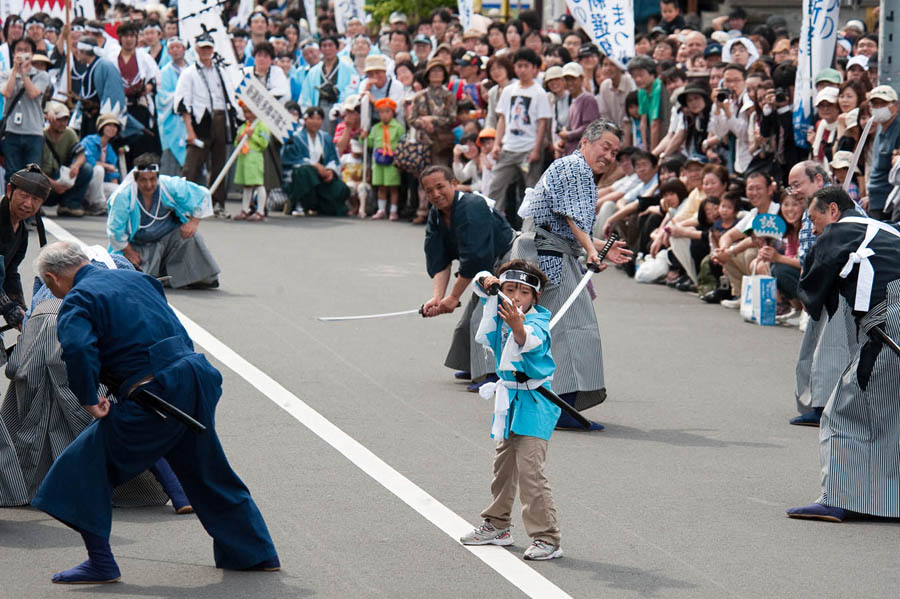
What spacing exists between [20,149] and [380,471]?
11572 mm

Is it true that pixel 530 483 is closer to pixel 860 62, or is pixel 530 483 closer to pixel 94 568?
pixel 94 568

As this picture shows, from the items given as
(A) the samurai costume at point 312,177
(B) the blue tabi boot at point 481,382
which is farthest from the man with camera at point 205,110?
(B) the blue tabi boot at point 481,382

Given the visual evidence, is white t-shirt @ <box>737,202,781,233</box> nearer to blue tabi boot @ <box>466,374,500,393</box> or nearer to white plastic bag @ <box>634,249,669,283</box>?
white plastic bag @ <box>634,249,669,283</box>

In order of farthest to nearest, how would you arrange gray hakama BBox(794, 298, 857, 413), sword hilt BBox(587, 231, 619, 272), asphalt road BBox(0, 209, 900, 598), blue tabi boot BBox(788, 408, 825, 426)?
blue tabi boot BBox(788, 408, 825, 426)
gray hakama BBox(794, 298, 857, 413)
sword hilt BBox(587, 231, 619, 272)
asphalt road BBox(0, 209, 900, 598)

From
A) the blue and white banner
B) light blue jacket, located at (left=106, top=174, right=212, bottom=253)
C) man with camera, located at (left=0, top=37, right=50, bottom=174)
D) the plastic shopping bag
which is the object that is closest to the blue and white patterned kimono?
the plastic shopping bag

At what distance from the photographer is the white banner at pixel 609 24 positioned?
17.6m

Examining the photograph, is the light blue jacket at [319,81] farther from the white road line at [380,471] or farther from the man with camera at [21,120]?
the white road line at [380,471]

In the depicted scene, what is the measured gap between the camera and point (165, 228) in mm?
13961

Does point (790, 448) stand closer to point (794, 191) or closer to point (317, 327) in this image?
point (794, 191)

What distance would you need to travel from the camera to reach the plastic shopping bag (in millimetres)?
13234

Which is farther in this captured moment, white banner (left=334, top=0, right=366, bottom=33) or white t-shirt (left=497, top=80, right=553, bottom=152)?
white banner (left=334, top=0, right=366, bottom=33)

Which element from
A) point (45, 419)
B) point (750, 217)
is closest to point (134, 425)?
point (45, 419)

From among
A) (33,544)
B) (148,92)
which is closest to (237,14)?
(148,92)

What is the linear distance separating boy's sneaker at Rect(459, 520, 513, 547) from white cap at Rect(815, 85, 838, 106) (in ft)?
28.3
